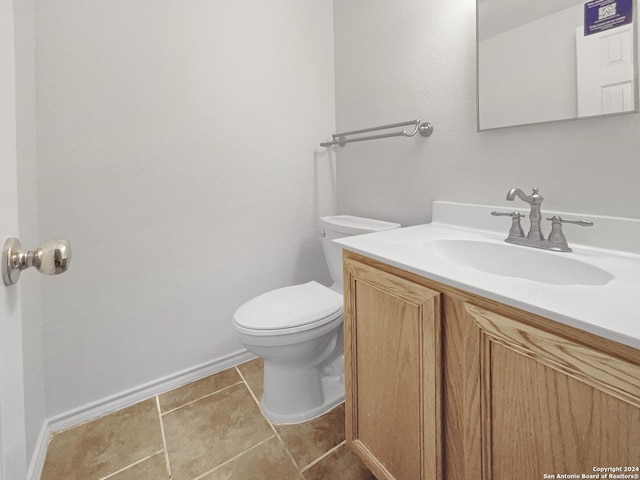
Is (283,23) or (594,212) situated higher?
(283,23)

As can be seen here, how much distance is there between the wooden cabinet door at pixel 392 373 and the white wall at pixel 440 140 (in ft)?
1.97

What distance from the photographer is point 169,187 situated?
1422mm

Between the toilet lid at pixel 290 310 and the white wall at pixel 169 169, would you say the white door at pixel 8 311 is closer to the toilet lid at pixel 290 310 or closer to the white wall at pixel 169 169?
the toilet lid at pixel 290 310

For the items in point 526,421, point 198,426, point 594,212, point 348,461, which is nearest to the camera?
point 526,421

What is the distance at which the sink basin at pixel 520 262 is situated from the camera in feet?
2.65

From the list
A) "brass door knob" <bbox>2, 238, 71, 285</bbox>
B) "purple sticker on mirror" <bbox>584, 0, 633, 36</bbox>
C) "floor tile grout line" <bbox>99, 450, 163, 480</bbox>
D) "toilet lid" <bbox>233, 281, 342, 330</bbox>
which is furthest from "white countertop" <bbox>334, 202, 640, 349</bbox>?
"floor tile grout line" <bbox>99, 450, 163, 480</bbox>

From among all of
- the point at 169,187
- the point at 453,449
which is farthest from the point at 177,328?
the point at 453,449

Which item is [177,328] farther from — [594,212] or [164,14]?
[594,212]

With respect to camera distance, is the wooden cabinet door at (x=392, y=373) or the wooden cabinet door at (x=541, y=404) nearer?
the wooden cabinet door at (x=541, y=404)

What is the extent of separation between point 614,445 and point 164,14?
191cm

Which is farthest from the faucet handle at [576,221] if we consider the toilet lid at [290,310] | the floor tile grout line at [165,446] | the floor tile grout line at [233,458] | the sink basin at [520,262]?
the floor tile grout line at [165,446]

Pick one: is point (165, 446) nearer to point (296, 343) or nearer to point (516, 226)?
point (296, 343)

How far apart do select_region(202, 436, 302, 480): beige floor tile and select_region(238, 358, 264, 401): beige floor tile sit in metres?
0.30

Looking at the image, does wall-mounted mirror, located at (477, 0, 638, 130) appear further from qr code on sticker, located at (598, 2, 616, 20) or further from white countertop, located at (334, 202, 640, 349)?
white countertop, located at (334, 202, 640, 349)
